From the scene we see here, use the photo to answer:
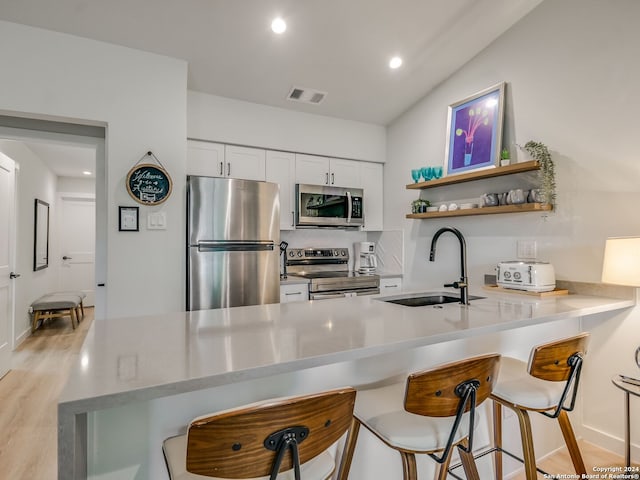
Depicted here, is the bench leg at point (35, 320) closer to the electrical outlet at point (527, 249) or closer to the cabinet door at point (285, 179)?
the cabinet door at point (285, 179)

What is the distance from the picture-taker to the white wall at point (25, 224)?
13.5 ft

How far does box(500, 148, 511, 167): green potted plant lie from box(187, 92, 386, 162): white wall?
1482 mm

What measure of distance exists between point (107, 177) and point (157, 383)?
2174 mm

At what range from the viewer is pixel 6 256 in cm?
326

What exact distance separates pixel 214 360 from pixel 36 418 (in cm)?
248

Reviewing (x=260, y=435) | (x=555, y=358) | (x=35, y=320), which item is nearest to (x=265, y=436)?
(x=260, y=435)

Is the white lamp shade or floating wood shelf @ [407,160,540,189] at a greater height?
floating wood shelf @ [407,160,540,189]

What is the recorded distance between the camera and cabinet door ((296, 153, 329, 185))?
3602 mm

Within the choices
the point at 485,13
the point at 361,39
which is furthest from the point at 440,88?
the point at 361,39

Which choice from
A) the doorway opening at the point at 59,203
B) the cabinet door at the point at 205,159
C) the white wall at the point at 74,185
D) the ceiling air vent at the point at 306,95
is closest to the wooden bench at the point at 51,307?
the doorway opening at the point at 59,203

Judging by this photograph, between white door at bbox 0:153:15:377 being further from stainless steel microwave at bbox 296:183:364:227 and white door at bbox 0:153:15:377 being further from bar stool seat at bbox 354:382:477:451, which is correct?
bar stool seat at bbox 354:382:477:451

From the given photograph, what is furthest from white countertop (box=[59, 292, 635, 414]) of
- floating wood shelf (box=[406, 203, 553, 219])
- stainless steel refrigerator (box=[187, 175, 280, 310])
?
stainless steel refrigerator (box=[187, 175, 280, 310])

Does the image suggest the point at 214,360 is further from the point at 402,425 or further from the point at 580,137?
the point at 580,137

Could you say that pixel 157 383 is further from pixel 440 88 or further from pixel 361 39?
pixel 440 88
